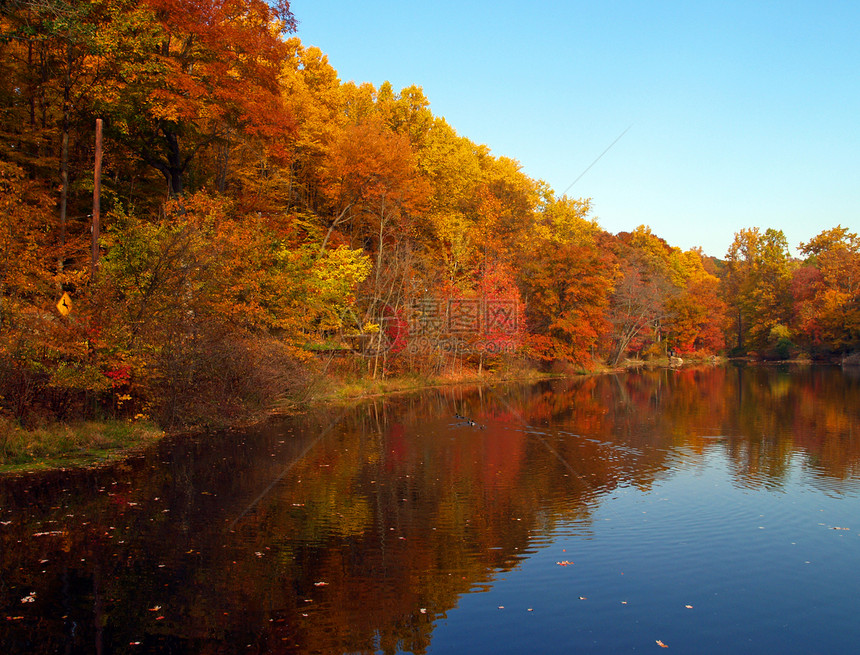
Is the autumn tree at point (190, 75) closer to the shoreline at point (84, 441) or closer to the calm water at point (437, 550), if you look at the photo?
the shoreline at point (84, 441)

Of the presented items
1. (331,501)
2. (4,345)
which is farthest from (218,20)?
(331,501)

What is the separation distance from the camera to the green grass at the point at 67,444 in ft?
40.5

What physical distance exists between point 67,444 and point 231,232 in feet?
32.3

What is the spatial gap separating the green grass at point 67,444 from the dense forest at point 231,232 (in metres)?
0.56

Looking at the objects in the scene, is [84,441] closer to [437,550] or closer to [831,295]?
[437,550]

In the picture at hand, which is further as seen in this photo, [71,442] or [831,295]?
[831,295]

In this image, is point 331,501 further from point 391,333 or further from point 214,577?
point 391,333

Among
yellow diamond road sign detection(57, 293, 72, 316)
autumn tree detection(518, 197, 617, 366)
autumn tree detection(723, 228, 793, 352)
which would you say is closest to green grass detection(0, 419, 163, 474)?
yellow diamond road sign detection(57, 293, 72, 316)

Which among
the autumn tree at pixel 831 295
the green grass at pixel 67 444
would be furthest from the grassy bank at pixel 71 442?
the autumn tree at pixel 831 295

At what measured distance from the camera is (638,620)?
6180 millimetres

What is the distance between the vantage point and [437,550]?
8188mm

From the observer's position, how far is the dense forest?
48.9 ft

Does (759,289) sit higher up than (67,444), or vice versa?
(759,289)

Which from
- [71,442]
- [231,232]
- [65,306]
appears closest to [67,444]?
[71,442]
